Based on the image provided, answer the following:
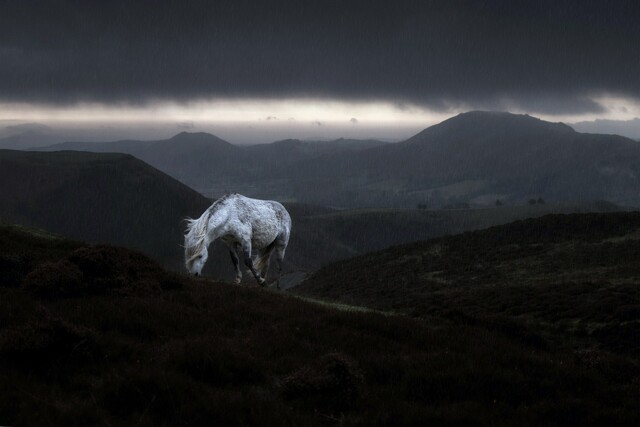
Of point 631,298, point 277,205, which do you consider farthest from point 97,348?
point 631,298

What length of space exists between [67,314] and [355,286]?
3374cm

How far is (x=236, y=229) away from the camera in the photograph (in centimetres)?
1981

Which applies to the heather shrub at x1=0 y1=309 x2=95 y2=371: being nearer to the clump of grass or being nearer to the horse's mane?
the clump of grass

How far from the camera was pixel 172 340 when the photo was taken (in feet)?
28.8

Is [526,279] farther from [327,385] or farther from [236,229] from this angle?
[327,385]

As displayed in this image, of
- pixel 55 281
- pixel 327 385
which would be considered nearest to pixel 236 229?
pixel 55 281

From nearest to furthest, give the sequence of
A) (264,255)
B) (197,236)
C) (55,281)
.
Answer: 1. (55,281)
2. (197,236)
3. (264,255)

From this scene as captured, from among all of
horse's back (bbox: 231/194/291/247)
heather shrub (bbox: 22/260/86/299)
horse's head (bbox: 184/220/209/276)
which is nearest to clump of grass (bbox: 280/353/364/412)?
heather shrub (bbox: 22/260/86/299)

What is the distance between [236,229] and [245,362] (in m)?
12.3

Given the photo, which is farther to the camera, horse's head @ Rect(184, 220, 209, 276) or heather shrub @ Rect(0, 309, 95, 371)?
horse's head @ Rect(184, 220, 209, 276)

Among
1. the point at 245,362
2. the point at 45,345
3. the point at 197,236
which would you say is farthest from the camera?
the point at 197,236

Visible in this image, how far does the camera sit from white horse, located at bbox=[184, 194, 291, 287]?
18500mm

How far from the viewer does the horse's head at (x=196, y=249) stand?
18.3 m

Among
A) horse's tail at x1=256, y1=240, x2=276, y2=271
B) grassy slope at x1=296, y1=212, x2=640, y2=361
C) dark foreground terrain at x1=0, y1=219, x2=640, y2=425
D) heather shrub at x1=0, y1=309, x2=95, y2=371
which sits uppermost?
heather shrub at x1=0, y1=309, x2=95, y2=371
